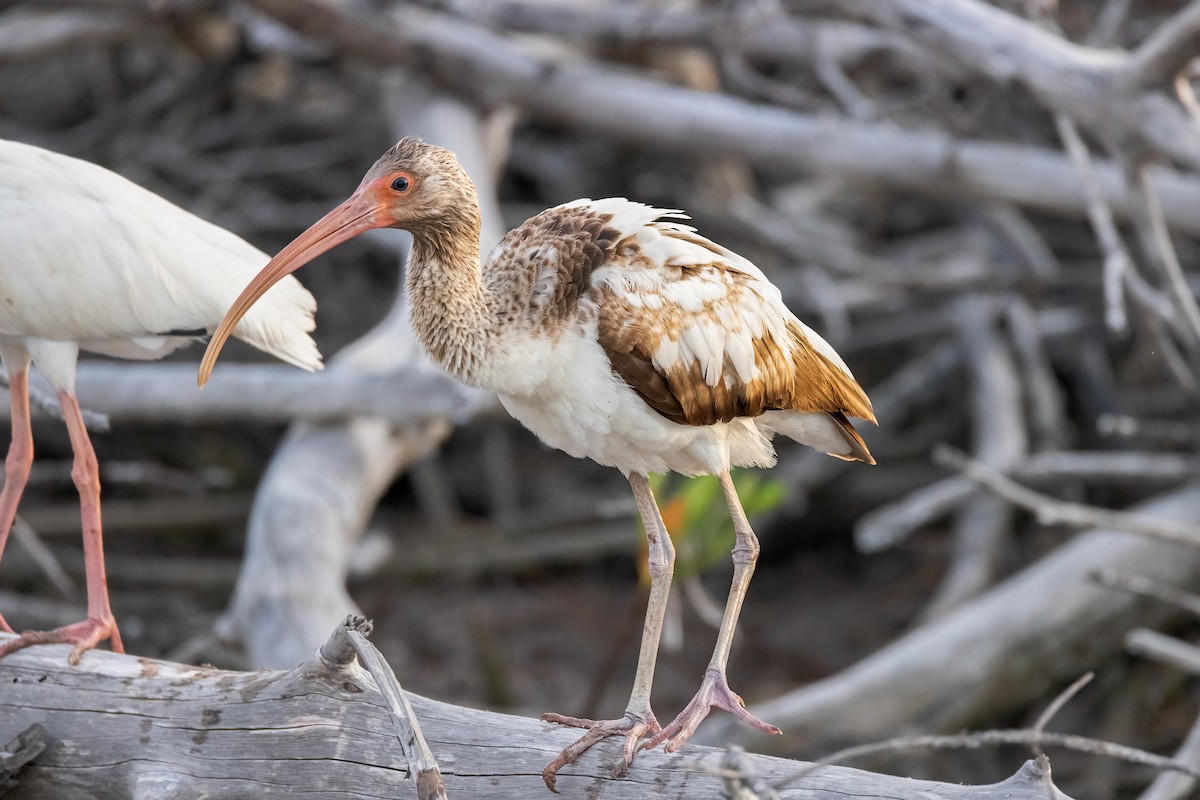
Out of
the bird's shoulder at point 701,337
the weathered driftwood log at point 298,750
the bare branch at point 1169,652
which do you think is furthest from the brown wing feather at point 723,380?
the bare branch at point 1169,652

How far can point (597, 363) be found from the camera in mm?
3195

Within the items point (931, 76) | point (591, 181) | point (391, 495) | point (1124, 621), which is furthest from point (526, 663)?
point (931, 76)

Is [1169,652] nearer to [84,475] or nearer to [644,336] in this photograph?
[644,336]

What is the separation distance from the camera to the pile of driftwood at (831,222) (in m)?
4.87

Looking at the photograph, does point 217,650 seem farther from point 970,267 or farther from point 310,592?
point 970,267

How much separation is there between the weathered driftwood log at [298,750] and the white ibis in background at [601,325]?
0.16 m

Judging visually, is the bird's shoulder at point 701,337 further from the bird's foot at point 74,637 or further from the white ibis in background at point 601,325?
the bird's foot at point 74,637

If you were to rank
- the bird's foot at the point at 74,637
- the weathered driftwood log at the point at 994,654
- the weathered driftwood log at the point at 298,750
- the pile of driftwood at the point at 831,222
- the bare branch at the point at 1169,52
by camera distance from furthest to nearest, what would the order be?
the weathered driftwood log at the point at 994,654, the pile of driftwood at the point at 831,222, the bare branch at the point at 1169,52, the bird's foot at the point at 74,637, the weathered driftwood log at the point at 298,750

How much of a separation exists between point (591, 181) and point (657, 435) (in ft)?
16.6

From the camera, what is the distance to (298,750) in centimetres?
303

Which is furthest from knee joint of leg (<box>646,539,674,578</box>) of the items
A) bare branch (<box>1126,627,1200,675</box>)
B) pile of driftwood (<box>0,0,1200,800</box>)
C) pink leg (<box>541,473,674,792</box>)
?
bare branch (<box>1126,627,1200,675</box>)

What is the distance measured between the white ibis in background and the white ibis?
0.43m

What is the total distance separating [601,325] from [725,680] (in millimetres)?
857

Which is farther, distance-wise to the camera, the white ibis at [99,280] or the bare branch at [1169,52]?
the bare branch at [1169,52]
